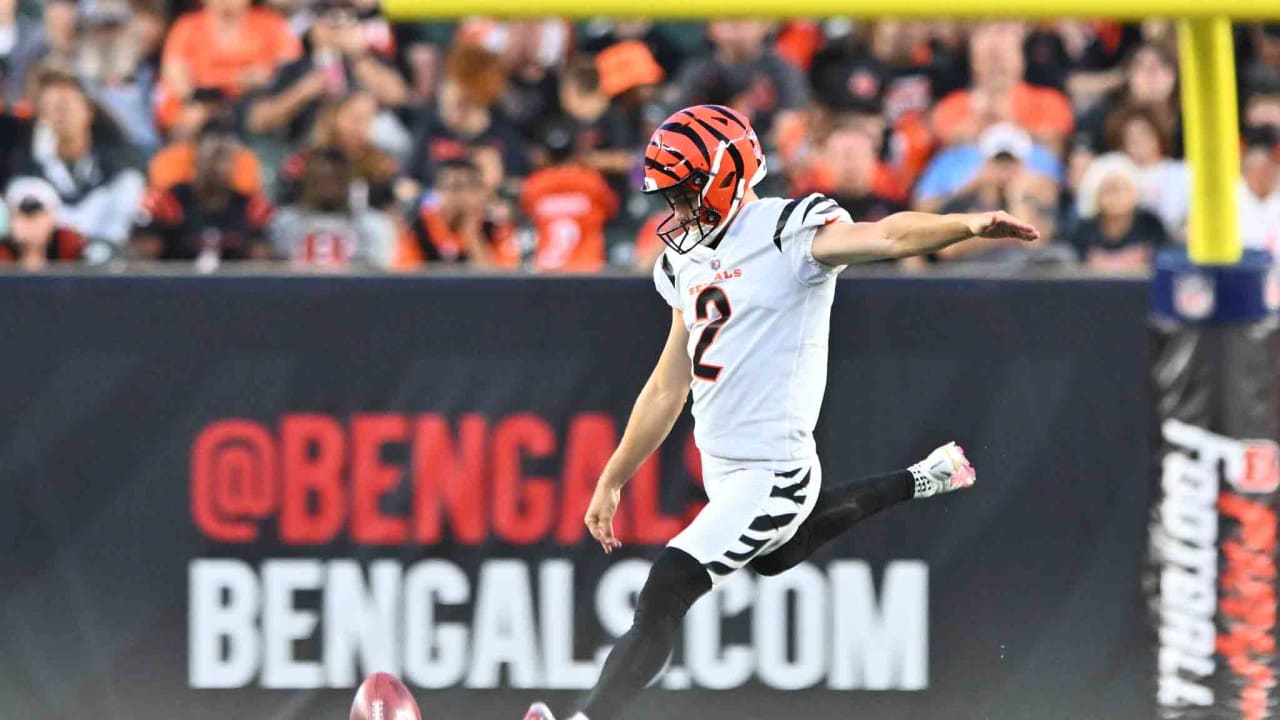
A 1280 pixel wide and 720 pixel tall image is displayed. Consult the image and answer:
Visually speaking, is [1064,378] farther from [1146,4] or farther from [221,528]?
[221,528]

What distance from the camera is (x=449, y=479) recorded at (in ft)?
23.6

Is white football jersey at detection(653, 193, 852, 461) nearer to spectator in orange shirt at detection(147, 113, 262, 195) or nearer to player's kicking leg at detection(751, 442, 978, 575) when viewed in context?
player's kicking leg at detection(751, 442, 978, 575)

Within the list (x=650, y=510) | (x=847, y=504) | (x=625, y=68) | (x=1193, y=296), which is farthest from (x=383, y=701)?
(x=625, y=68)

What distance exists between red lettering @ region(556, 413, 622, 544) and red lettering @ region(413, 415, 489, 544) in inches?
10.6

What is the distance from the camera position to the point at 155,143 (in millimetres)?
10086

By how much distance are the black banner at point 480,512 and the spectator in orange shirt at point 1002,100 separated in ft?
9.80

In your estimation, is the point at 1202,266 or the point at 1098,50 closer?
the point at 1202,266

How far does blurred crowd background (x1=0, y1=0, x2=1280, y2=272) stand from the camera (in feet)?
29.9

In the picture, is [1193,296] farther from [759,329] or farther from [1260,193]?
[1260,193]

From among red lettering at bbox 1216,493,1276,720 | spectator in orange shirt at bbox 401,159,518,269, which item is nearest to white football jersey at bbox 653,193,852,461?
red lettering at bbox 1216,493,1276,720

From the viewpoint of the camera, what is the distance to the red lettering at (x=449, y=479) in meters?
→ 7.19

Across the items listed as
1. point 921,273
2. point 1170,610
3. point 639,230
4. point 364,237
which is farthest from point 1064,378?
point 364,237

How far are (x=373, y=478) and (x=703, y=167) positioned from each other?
2072 millimetres

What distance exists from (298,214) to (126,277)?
79.3 inches
